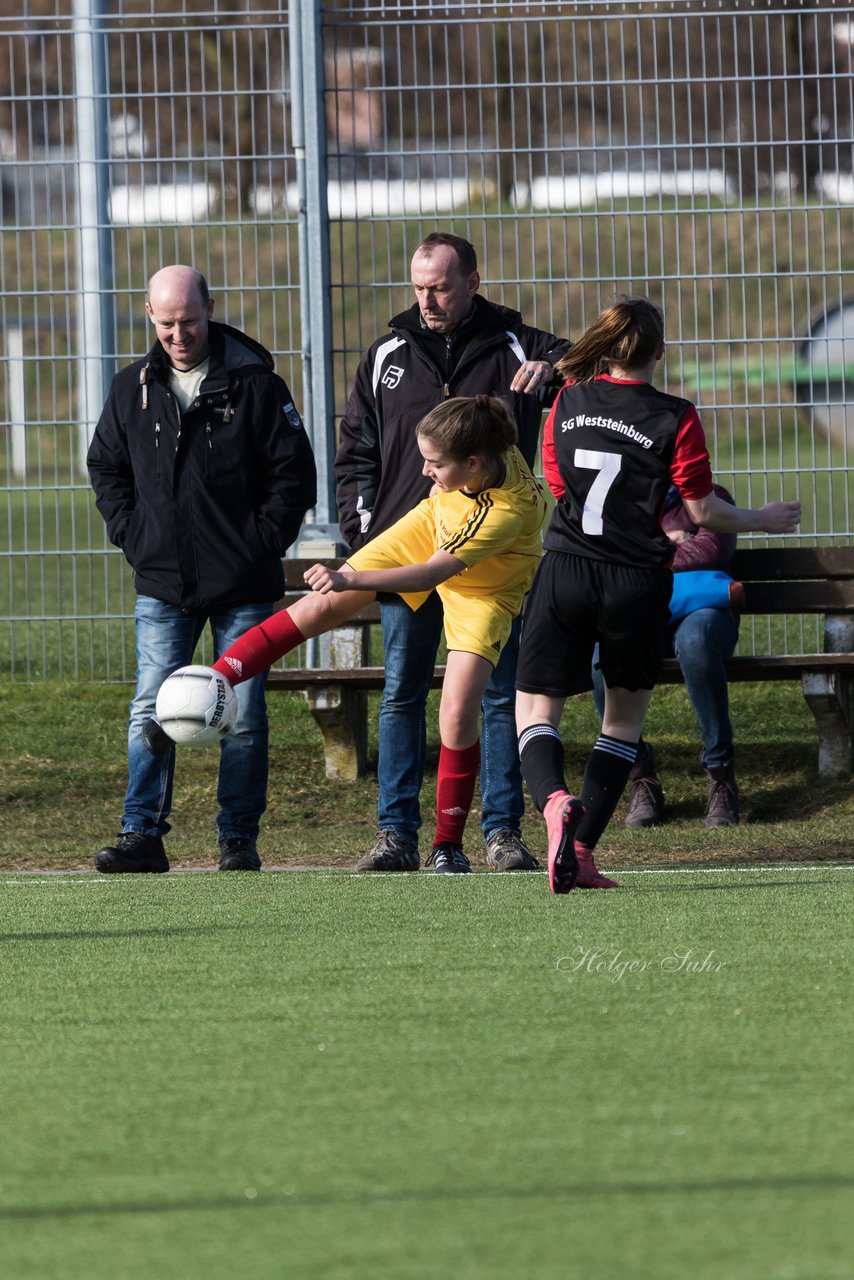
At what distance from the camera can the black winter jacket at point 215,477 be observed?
20.7ft

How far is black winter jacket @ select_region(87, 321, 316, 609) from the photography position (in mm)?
6312

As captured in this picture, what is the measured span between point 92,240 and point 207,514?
3.13 metres

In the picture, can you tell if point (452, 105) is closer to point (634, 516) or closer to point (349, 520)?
point (349, 520)

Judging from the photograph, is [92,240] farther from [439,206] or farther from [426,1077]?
[426,1077]

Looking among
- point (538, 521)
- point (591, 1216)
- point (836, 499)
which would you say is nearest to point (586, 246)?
point (836, 499)

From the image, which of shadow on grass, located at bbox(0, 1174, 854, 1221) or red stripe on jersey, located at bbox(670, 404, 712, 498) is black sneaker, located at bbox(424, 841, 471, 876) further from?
shadow on grass, located at bbox(0, 1174, 854, 1221)

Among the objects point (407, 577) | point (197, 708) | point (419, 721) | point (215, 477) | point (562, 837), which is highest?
point (215, 477)

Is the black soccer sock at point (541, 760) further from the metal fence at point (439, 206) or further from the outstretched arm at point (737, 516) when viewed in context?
the metal fence at point (439, 206)

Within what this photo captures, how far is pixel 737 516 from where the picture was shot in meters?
5.51

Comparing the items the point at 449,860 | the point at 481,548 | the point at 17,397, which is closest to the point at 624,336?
the point at 481,548

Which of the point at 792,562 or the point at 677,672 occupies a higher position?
the point at 792,562

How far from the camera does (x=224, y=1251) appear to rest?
2.27 meters

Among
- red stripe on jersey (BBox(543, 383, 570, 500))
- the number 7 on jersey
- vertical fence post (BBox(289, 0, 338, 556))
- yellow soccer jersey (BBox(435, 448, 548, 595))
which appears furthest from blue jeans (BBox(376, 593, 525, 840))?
vertical fence post (BBox(289, 0, 338, 556))

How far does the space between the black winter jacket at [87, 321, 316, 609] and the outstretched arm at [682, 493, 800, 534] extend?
149 centimetres
